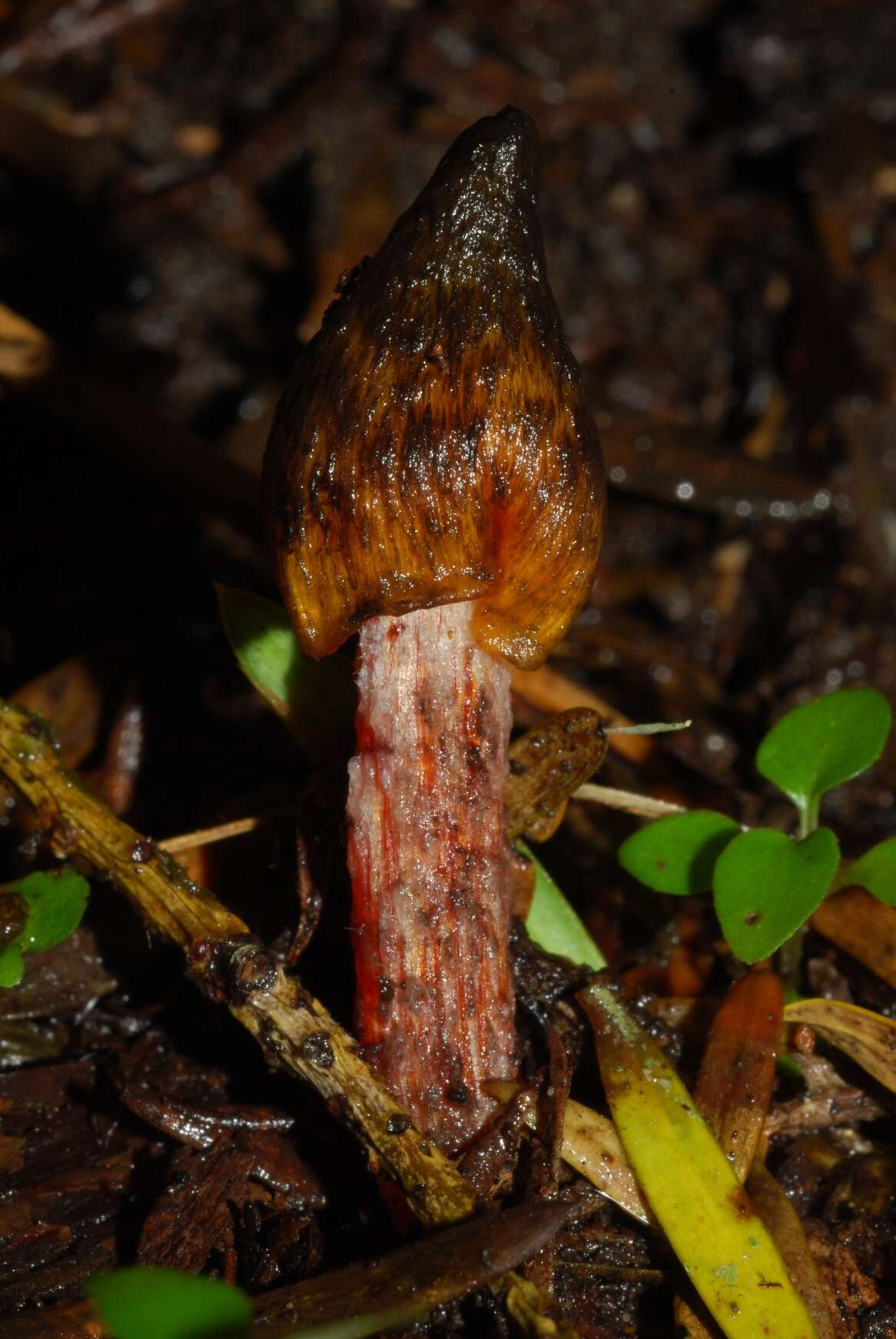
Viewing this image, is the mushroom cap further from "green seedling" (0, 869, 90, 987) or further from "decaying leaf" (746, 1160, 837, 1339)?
"decaying leaf" (746, 1160, 837, 1339)

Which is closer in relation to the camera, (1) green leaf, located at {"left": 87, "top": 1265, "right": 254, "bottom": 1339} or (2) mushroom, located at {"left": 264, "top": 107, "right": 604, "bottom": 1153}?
(1) green leaf, located at {"left": 87, "top": 1265, "right": 254, "bottom": 1339}

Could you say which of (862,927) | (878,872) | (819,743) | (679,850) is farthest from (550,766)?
(862,927)

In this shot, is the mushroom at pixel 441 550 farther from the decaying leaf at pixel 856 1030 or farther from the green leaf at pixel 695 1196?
the decaying leaf at pixel 856 1030

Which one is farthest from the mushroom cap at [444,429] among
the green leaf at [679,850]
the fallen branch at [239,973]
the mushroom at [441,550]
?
the green leaf at [679,850]

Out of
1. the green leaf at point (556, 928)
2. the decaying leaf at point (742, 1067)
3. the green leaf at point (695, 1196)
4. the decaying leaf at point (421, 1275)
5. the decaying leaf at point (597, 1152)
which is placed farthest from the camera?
the green leaf at point (556, 928)

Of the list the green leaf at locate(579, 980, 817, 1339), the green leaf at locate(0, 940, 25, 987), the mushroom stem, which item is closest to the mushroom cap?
the mushroom stem
